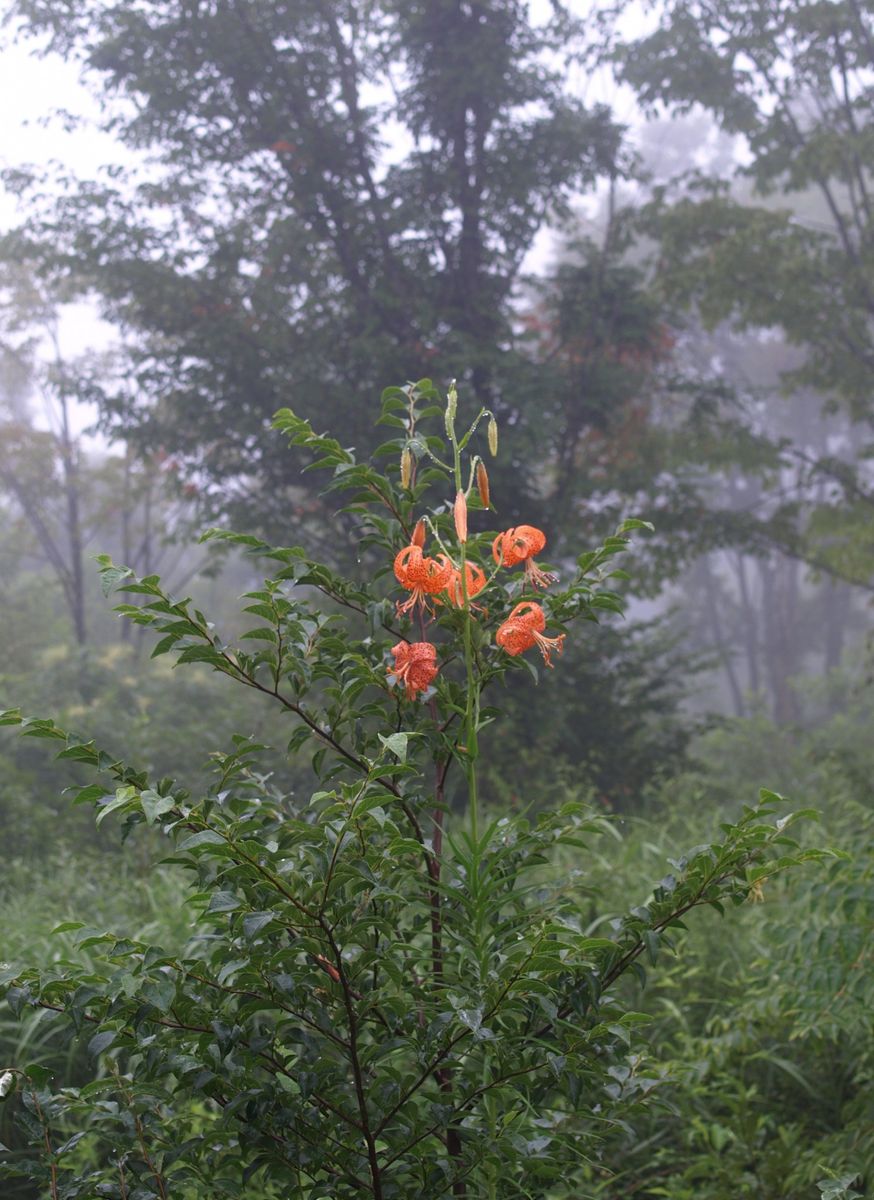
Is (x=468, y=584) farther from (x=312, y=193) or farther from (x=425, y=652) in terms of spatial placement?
(x=312, y=193)

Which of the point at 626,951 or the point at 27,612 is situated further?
the point at 27,612

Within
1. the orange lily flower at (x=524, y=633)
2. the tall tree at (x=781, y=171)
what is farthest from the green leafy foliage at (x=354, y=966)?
the tall tree at (x=781, y=171)

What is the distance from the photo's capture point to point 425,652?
1532 mm

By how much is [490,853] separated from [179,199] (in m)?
6.29

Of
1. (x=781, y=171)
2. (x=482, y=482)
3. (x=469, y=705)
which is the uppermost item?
(x=781, y=171)

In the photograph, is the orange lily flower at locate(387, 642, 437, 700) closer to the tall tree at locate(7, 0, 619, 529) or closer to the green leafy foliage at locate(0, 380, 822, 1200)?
the green leafy foliage at locate(0, 380, 822, 1200)

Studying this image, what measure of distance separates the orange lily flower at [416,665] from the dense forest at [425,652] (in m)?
0.02

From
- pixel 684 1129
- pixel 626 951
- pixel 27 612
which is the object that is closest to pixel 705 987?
pixel 684 1129

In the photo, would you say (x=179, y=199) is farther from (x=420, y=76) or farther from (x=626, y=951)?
(x=626, y=951)

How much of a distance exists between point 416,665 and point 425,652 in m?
0.02

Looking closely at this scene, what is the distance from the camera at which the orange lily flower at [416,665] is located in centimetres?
153

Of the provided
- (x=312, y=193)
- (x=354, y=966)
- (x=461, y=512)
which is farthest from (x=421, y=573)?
(x=312, y=193)

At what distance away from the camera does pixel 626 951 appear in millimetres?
1581

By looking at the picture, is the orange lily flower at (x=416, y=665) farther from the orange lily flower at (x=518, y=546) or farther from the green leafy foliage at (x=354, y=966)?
the orange lily flower at (x=518, y=546)
